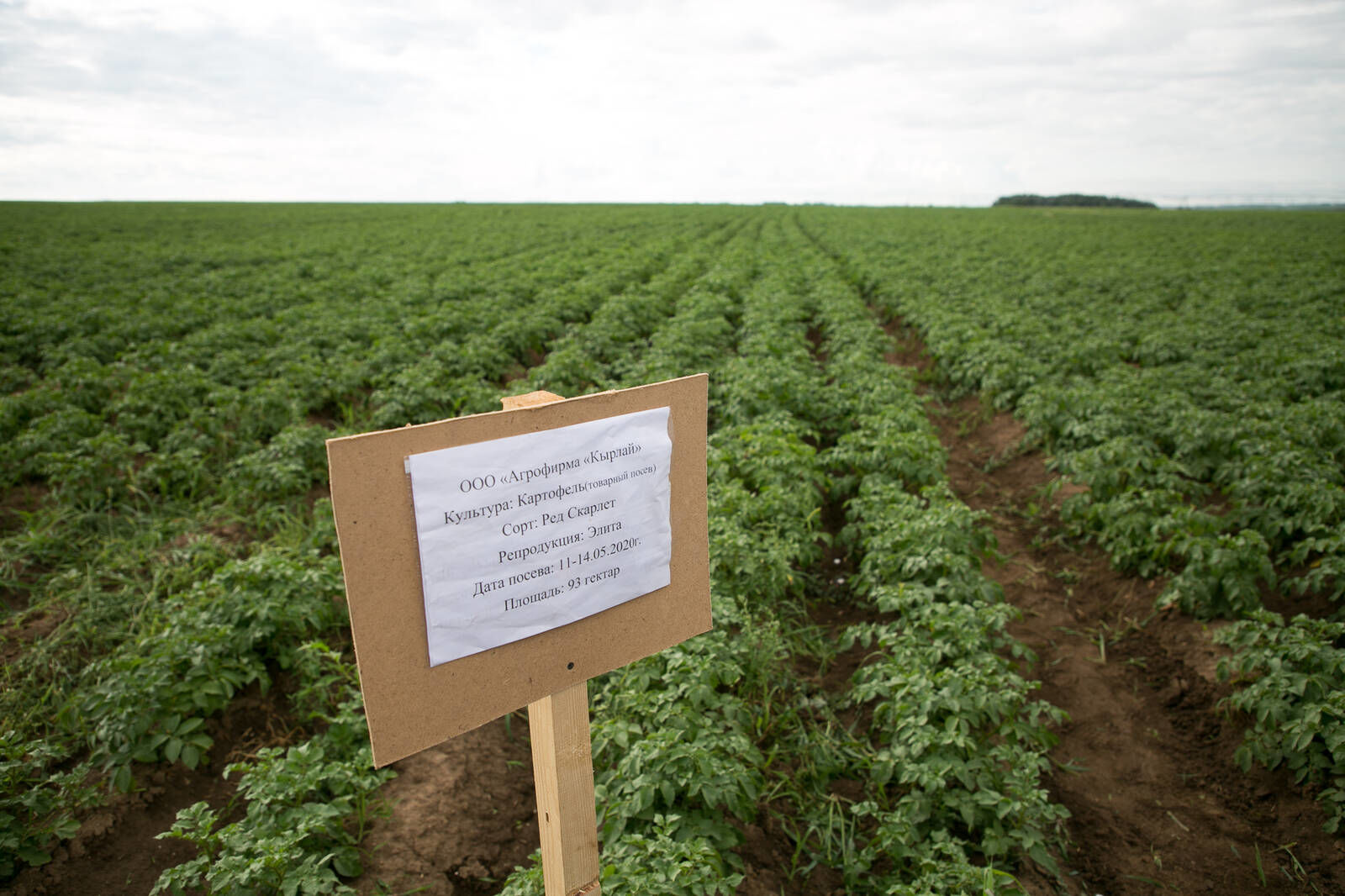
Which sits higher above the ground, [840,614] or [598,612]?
[598,612]

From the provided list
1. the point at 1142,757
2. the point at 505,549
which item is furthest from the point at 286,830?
the point at 1142,757

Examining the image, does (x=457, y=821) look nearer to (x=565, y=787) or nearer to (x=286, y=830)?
(x=286, y=830)

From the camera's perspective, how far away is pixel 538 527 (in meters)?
1.72

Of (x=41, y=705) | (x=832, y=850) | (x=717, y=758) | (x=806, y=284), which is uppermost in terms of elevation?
(x=806, y=284)

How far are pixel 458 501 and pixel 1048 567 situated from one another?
20.1 feet

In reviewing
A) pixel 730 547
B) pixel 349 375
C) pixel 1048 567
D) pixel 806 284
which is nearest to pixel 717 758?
pixel 730 547

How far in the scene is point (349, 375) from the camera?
9.42 meters

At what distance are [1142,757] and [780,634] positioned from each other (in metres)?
2.31

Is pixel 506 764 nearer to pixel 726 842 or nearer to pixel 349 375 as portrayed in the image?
pixel 726 842

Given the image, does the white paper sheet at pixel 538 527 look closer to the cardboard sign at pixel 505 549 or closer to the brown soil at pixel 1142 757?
the cardboard sign at pixel 505 549

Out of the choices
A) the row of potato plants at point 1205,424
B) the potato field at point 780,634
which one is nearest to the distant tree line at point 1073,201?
the row of potato plants at point 1205,424

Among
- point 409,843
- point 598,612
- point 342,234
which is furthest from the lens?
point 342,234

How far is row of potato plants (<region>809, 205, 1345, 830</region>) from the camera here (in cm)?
396

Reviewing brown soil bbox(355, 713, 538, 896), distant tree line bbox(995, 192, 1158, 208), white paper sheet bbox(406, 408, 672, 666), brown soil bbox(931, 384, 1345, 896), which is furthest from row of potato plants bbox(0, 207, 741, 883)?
distant tree line bbox(995, 192, 1158, 208)
